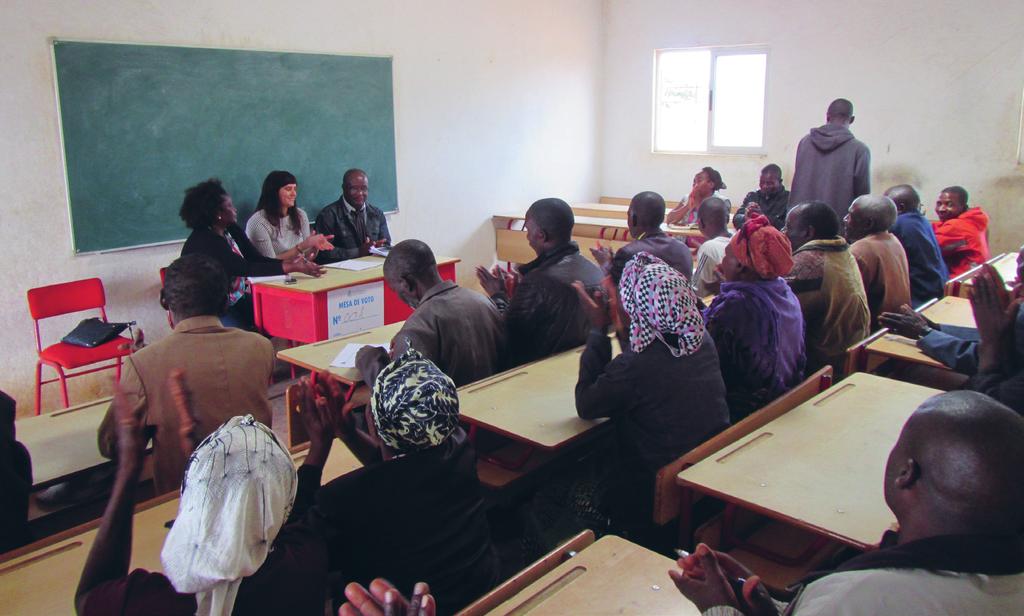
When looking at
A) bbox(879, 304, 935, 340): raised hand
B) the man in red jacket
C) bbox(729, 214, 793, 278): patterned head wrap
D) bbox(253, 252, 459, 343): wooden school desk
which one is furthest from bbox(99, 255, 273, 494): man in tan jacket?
the man in red jacket

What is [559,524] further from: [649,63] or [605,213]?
[649,63]

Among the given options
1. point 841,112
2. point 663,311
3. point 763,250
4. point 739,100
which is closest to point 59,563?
point 663,311

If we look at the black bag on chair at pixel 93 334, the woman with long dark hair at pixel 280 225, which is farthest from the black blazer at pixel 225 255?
the black bag on chair at pixel 93 334

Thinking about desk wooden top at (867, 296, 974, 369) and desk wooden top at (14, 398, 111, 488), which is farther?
desk wooden top at (867, 296, 974, 369)

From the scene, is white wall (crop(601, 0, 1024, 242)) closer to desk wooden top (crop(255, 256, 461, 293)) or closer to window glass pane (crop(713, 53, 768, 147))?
window glass pane (crop(713, 53, 768, 147))

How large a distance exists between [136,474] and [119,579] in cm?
18

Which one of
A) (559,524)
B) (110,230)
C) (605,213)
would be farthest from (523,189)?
(559,524)

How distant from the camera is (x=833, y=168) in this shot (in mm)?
5867

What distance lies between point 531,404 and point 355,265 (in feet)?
9.11

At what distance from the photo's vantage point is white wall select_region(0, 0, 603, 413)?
4.50 meters

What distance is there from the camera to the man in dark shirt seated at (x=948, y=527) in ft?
3.56

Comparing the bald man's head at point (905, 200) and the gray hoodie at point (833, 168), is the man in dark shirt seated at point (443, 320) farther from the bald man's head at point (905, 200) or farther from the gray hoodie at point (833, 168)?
the gray hoodie at point (833, 168)

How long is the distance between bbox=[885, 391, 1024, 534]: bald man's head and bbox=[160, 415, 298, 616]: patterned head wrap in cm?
102

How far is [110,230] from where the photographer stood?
4.88 meters
